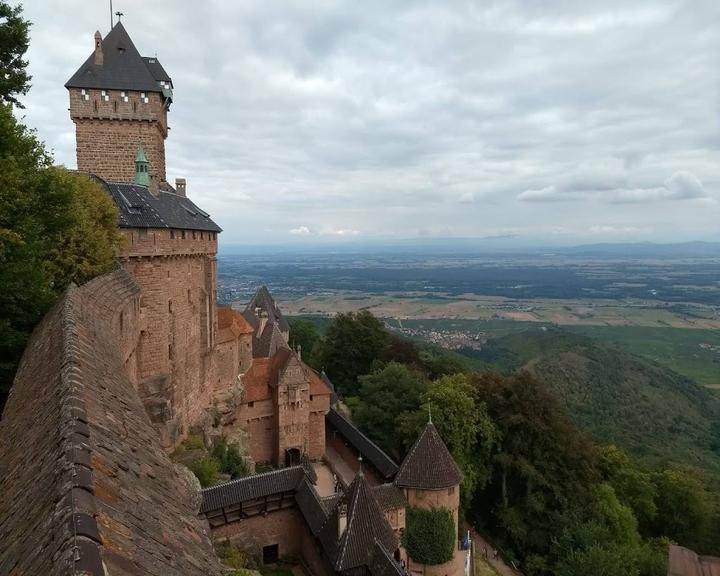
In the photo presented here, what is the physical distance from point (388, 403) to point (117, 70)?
2582 centimetres

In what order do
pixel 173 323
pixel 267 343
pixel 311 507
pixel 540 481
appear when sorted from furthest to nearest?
pixel 267 343, pixel 540 481, pixel 311 507, pixel 173 323

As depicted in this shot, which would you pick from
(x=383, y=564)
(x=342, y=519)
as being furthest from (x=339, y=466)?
(x=383, y=564)

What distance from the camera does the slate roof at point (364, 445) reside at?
2964 centimetres

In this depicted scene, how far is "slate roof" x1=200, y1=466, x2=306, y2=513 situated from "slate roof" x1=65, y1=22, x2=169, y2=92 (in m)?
18.0

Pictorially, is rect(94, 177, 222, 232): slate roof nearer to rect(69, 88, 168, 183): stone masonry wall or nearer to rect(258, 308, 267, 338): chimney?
rect(69, 88, 168, 183): stone masonry wall

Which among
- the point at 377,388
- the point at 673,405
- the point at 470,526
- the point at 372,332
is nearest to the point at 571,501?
the point at 470,526

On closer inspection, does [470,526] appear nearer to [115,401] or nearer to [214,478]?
[214,478]

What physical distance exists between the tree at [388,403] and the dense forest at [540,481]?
0.08 m

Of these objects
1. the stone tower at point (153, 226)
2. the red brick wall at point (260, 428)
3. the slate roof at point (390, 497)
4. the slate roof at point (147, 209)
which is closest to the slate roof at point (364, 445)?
the slate roof at point (390, 497)

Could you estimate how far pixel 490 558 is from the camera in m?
27.6

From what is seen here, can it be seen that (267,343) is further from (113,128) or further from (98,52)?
(98,52)

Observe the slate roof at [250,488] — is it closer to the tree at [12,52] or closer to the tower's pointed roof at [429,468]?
the tower's pointed roof at [429,468]

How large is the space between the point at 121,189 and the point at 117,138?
4.63 meters

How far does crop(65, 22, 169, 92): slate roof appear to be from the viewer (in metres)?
21.9
